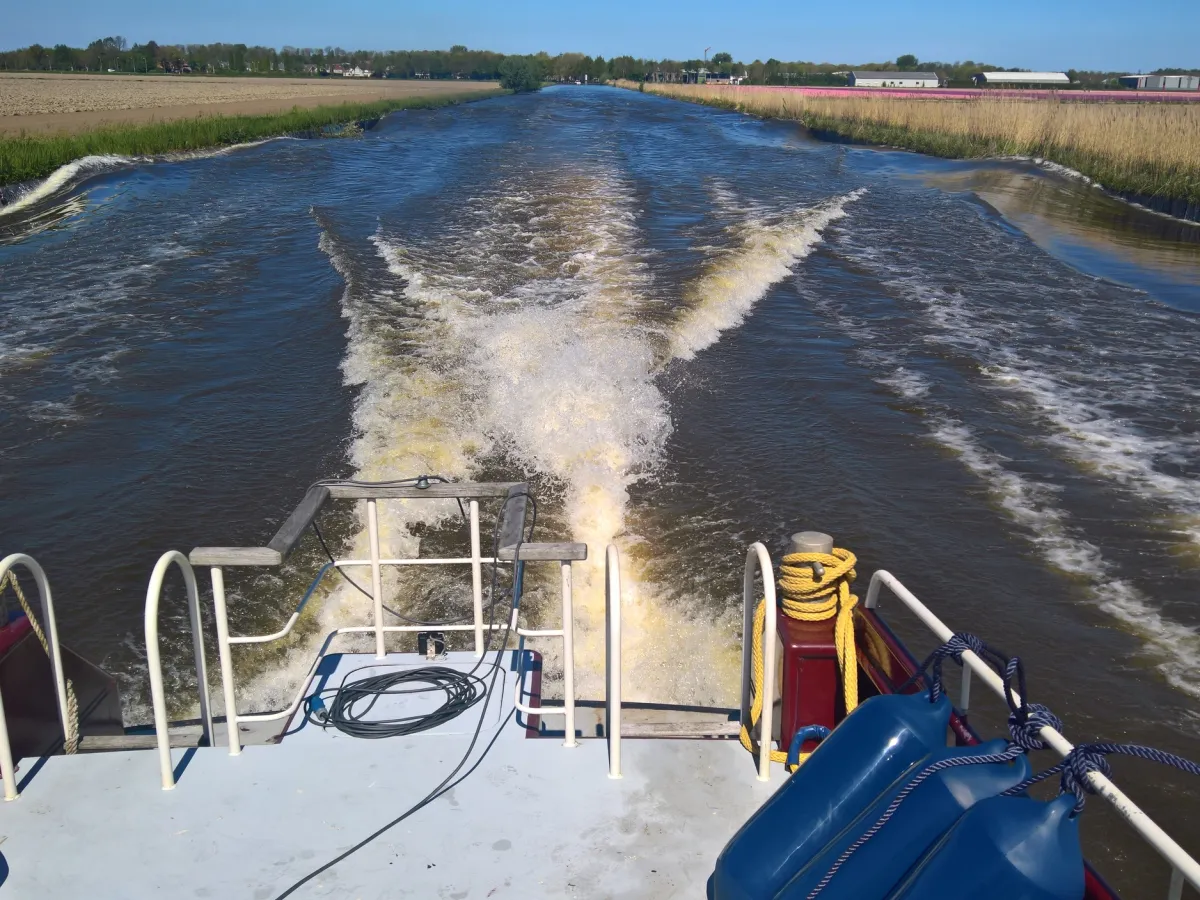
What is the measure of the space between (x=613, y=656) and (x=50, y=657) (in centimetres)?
222

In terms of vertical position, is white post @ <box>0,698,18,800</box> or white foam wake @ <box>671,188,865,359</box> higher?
white foam wake @ <box>671,188,865,359</box>

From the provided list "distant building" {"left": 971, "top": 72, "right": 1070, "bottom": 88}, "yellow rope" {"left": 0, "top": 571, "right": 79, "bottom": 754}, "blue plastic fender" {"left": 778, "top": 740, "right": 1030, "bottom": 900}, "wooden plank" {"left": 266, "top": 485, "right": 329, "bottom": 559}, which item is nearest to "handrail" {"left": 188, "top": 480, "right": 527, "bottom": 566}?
"wooden plank" {"left": 266, "top": 485, "right": 329, "bottom": 559}

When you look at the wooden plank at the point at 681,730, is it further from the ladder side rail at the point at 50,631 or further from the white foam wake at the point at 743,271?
the white foam wake at the point at 743,271

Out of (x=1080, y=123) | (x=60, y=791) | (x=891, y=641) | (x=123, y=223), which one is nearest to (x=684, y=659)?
(x=891, y=641)

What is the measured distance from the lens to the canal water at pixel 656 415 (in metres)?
6.09

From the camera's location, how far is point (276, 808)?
10.4 ft

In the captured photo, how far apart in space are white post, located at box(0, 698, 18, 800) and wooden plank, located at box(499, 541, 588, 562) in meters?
1.77

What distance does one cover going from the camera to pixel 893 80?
105875mm

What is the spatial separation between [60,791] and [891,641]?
303 centimetres

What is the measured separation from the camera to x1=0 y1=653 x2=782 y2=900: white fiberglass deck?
9.45ft

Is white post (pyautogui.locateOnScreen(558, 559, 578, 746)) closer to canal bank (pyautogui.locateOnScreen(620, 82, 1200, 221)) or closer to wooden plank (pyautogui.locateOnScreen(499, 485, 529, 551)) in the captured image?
wooden plank (pyautogui.locateOnScreen(499, 485, 529, 551))

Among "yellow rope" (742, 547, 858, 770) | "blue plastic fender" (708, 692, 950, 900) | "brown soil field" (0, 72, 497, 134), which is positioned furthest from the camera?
A: "brown soil field" (0, 72, 497, 134)

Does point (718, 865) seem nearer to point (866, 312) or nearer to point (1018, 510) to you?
point (1018, 510)

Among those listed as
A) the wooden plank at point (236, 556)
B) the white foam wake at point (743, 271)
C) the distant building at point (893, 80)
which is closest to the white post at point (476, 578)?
the wooden plank at point (236, 556)
